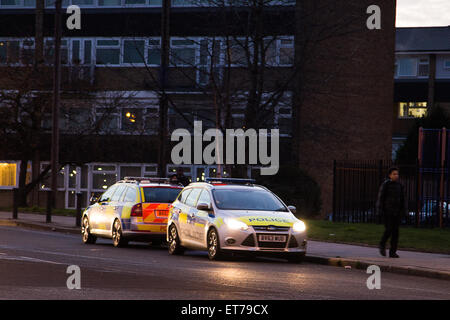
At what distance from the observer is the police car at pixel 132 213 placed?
898 inches

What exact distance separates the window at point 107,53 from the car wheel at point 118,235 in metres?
24.6

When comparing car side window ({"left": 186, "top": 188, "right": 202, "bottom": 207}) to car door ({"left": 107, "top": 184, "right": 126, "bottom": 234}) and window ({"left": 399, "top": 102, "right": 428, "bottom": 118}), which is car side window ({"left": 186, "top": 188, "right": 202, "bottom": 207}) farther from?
window ({"left": 399, "top": 102, "right": 428, "bottom": 118})

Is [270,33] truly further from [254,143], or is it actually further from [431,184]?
[431,184]

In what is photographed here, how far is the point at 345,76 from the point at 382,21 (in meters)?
3.51

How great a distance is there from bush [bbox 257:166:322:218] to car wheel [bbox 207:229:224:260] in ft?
50.6

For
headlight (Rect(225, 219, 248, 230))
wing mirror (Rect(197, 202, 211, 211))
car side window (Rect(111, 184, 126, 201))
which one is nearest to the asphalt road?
headlight (Rect(225, 219, 248, 230))

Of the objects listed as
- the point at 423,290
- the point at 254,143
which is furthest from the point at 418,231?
the point at 423,290

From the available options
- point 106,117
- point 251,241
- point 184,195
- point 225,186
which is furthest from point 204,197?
point 106,117

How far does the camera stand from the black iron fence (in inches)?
1178

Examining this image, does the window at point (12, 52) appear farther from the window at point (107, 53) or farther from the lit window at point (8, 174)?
the lit window at point (8, 174)

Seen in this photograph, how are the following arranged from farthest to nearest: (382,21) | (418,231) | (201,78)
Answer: (382,21) → (201,78) → (418,231)

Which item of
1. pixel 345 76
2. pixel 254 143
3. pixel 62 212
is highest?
pixel 345 76

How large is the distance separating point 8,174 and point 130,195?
2711cm

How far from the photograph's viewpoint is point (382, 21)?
4650 cm
